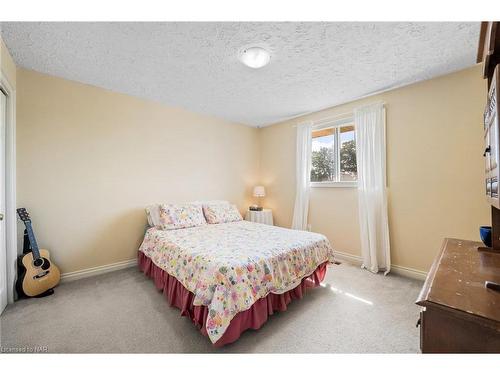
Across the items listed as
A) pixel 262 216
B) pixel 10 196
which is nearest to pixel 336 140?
pixel 262 216

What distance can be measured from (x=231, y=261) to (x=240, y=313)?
37 centimetres

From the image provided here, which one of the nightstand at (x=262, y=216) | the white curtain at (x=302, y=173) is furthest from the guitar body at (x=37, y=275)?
the white curtain at (x=302, y=173)

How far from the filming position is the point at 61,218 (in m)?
2.55

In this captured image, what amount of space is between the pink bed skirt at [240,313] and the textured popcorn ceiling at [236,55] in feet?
6.94

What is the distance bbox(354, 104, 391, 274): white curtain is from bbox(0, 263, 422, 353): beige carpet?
50 centimetres

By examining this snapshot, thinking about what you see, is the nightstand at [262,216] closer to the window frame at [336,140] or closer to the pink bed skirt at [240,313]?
the window frame at [336,140]

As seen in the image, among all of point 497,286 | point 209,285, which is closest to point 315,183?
point 209,285

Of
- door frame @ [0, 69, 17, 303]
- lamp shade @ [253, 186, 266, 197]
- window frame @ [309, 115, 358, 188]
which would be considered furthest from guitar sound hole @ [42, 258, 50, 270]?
window frame @ [309, 115, 358, 188]

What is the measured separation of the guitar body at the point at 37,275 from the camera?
214 cm

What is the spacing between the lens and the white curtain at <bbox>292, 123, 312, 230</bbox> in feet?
12.1

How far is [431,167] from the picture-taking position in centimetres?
253

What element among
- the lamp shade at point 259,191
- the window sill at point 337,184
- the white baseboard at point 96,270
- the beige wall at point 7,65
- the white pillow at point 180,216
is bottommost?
the white baseboard at point 96,270

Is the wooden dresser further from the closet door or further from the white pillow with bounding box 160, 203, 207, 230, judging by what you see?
the closet door

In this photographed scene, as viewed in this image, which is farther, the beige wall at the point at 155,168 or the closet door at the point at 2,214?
the beige wall at the point at 155,168
